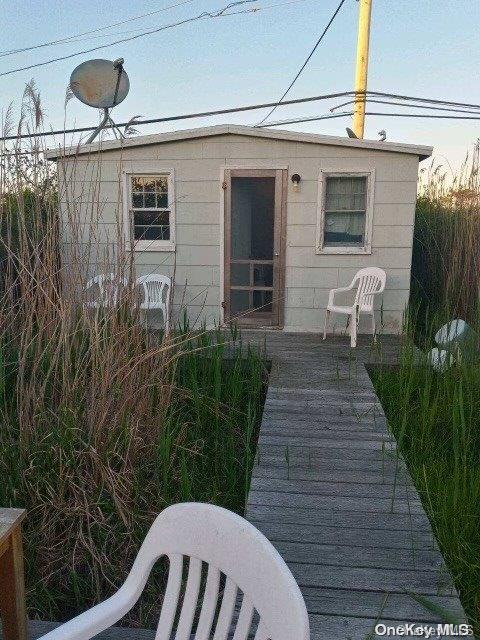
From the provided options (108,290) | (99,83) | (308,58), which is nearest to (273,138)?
(99,83)

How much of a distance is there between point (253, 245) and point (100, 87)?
3075 mm

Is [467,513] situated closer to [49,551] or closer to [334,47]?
[49,551]

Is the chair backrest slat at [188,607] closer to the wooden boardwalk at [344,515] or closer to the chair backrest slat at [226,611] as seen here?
the chair backrest slat at [226,611]

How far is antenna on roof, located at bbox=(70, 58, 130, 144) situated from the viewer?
2.03m

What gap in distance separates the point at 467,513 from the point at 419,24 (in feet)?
36.1

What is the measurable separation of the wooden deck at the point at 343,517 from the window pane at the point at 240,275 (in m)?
2.48

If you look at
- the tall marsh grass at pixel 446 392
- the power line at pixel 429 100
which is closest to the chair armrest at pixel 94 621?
the tall marsh grass at pixel 446 392

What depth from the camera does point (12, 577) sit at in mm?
1092

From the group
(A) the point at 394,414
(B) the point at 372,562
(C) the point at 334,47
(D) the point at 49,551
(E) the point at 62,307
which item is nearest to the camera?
(B) the point at 372,562

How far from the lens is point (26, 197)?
194 centimetres

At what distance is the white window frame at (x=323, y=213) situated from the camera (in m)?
5.00

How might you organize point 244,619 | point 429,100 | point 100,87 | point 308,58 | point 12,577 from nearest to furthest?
1. point 244,619
2. point 12,577
3. point 100,87
4. point 429,100
5. point 308,58

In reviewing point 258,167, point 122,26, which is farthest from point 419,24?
point 258,167

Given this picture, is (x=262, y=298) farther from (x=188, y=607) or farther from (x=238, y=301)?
(x=188, y=607)
